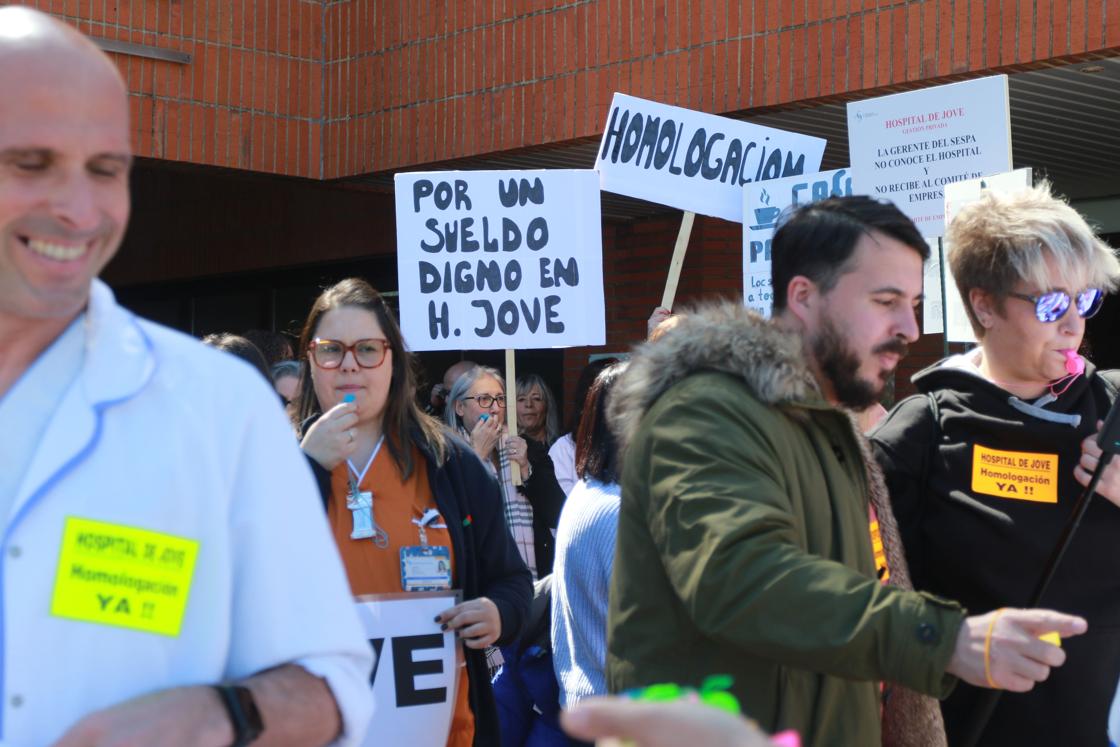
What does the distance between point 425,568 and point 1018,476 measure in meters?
1.46

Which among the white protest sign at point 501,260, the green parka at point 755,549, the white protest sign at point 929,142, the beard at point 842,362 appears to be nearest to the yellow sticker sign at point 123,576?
the green parka at point 755,549

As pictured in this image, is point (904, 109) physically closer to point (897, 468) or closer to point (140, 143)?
point (897, 468)

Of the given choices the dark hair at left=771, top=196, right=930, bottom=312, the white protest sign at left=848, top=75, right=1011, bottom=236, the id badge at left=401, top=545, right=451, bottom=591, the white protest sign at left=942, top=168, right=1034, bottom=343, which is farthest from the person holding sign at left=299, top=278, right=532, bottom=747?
the white protest sign at left=848, top=75, right=1011, bottom=236

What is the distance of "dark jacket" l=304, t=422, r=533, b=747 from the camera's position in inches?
143

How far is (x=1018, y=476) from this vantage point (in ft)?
10.5

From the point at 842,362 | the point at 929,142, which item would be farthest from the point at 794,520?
the point at 929,142

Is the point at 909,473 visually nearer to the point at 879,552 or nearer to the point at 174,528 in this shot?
the point at 879,552

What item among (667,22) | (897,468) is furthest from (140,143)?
(897,468)

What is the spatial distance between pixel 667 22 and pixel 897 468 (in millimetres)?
6025

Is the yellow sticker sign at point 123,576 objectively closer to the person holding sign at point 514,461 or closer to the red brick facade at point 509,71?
the person holding sign at point 514,461

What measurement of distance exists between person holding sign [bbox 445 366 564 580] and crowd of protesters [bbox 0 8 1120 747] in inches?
68.5

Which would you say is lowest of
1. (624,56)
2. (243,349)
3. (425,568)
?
(425,568)

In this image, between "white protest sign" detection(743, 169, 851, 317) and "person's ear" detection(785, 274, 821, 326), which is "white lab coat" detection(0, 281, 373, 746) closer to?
"person's ear" detection(785, 274, 821, 326)

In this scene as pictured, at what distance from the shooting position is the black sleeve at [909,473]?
3.31m
